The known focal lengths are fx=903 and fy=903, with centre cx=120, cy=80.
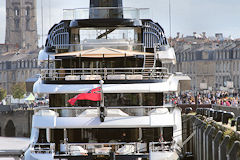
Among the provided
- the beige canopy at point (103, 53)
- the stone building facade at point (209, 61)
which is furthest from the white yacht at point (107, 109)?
the stone building facade at point (209, 61)

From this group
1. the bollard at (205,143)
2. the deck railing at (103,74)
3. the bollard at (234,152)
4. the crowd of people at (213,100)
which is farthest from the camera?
the crowd of people at (213,100)

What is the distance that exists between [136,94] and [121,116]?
5.62 ft

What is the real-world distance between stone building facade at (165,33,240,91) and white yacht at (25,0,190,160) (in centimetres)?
12221

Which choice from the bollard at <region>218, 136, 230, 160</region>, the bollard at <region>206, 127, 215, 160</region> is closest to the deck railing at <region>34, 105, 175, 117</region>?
the bollard at <region>206, 127, 215, 160</region>

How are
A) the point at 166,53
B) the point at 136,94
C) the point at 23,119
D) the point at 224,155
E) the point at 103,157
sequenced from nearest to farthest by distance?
1. the point at 224,155
2. the point at 103,157
3. the point at 136,94
4. the point at 166,53
5. the point at 23,119

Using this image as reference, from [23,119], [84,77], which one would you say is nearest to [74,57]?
[84,77]

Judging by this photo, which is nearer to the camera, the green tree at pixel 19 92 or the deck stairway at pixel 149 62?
the deck stairway at pixel 149 62

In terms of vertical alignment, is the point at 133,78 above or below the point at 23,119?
above

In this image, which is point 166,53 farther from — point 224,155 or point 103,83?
point 224,155

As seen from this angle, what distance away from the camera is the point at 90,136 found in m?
32.6

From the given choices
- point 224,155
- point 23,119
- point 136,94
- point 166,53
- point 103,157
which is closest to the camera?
point 224,155

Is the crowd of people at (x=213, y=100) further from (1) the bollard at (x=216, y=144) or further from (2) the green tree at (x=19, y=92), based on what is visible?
(2) the green tree at (x=19, y=92)

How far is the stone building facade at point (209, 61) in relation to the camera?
161000mm

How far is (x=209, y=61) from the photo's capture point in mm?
173750
